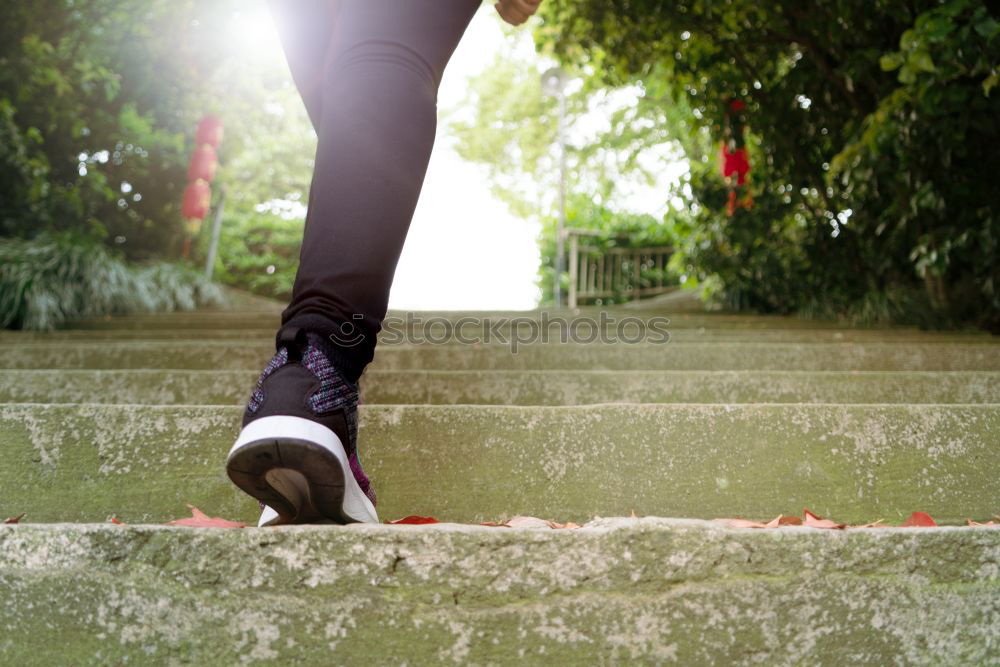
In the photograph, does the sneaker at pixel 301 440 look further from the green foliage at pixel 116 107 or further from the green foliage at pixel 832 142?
the green foliage at pixel 116 107

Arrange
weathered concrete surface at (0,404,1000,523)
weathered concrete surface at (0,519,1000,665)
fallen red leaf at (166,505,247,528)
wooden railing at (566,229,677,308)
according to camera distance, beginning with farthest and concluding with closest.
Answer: wooden railing at (566,229,677,308) → weathered concrete surface at (0,404,1000,523) → fallen red leaf at (166,505,247,528) → weathered concrete surface at (0,519,1000,665)

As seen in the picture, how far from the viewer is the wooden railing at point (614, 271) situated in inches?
391

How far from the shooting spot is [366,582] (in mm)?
806

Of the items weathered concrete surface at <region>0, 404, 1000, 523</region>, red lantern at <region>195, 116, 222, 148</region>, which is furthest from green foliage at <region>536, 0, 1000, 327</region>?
red lantern at <region>195, 116, 222, 148</region>

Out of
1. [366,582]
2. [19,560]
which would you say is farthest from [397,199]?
[19,560]

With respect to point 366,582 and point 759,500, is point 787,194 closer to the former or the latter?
point 759,500

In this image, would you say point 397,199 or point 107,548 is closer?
point 107,548

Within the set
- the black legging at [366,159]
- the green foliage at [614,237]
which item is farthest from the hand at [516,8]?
the green foliage at [614,237]

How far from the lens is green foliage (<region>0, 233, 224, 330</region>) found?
445 cm

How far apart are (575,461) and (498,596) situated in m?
0.55

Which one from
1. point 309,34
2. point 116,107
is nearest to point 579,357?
point 309,34

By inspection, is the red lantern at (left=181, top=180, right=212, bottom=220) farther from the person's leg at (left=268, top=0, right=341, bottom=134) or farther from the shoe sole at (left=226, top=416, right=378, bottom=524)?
the shoe sole at (left=226, top=416, right=378, bottom=524)

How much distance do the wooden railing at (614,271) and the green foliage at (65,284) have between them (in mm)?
5202

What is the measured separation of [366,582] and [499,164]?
56.2ft
